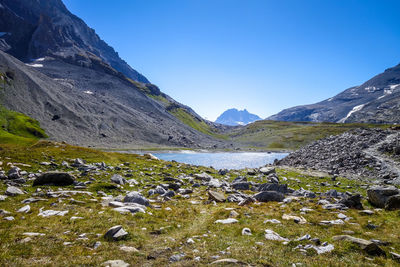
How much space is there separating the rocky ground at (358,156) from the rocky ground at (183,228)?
1941cm

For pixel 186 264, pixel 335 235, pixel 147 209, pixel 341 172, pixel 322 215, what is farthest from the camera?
pixel 341 172

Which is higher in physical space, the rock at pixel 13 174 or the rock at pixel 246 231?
the rock at pixel 13 174

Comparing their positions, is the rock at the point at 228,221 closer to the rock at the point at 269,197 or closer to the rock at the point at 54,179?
the rock at the point at 269,197

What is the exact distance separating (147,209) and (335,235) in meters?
11.3

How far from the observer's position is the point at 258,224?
1234 centimetres

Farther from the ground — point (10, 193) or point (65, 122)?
point (65, 122)

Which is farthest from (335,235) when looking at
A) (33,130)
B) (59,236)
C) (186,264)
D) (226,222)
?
(33,130)

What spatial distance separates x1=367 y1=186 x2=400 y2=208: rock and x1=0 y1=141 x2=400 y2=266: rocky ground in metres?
0.06

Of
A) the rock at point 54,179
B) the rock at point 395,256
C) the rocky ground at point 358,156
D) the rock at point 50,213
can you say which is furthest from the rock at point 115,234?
the rocky ground at point 358,156

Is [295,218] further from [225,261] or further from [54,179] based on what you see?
[54,179]

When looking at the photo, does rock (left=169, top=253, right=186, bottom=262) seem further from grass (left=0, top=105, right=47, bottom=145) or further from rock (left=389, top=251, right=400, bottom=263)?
grass (left=0, top=105, right=47, bottom=145)

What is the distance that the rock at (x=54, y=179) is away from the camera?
19266 mm

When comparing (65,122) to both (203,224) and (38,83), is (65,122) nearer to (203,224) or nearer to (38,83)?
(38,83)

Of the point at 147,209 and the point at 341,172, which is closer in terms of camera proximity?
the point at 147,209
